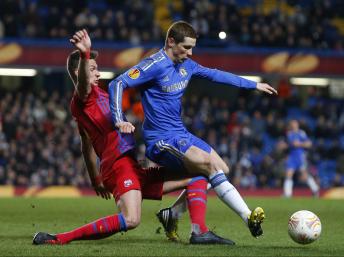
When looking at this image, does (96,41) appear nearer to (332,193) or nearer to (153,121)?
(332,193)

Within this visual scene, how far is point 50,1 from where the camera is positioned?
82.5 feet

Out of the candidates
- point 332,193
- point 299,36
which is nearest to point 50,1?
point 299,36

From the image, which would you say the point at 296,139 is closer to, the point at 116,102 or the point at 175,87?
the point at 175,87

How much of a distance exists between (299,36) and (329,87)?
2.81 m

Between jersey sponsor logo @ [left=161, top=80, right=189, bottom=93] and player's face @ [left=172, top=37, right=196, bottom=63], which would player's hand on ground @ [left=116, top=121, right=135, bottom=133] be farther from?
player's face @ [left=172, top=37, right=196, bottom=63]

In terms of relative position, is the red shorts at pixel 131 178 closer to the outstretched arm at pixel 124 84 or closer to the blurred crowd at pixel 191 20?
the outstretched arm at pixel 124 84

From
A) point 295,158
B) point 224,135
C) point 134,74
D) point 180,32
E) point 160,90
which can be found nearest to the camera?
point 134,74

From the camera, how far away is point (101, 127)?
8.23 meters

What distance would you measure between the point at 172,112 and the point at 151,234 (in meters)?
1.90

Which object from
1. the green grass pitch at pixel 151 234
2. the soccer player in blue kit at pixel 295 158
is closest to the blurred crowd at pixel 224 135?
the soccer player in blue kit at pixel 295 158

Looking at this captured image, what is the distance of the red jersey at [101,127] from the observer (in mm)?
8180

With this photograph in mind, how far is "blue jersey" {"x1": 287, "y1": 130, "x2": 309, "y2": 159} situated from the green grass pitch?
5133mm

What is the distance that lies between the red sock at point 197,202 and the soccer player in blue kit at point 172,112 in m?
0.08

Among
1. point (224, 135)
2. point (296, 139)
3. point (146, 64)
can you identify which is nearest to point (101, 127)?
point (146, 64)
